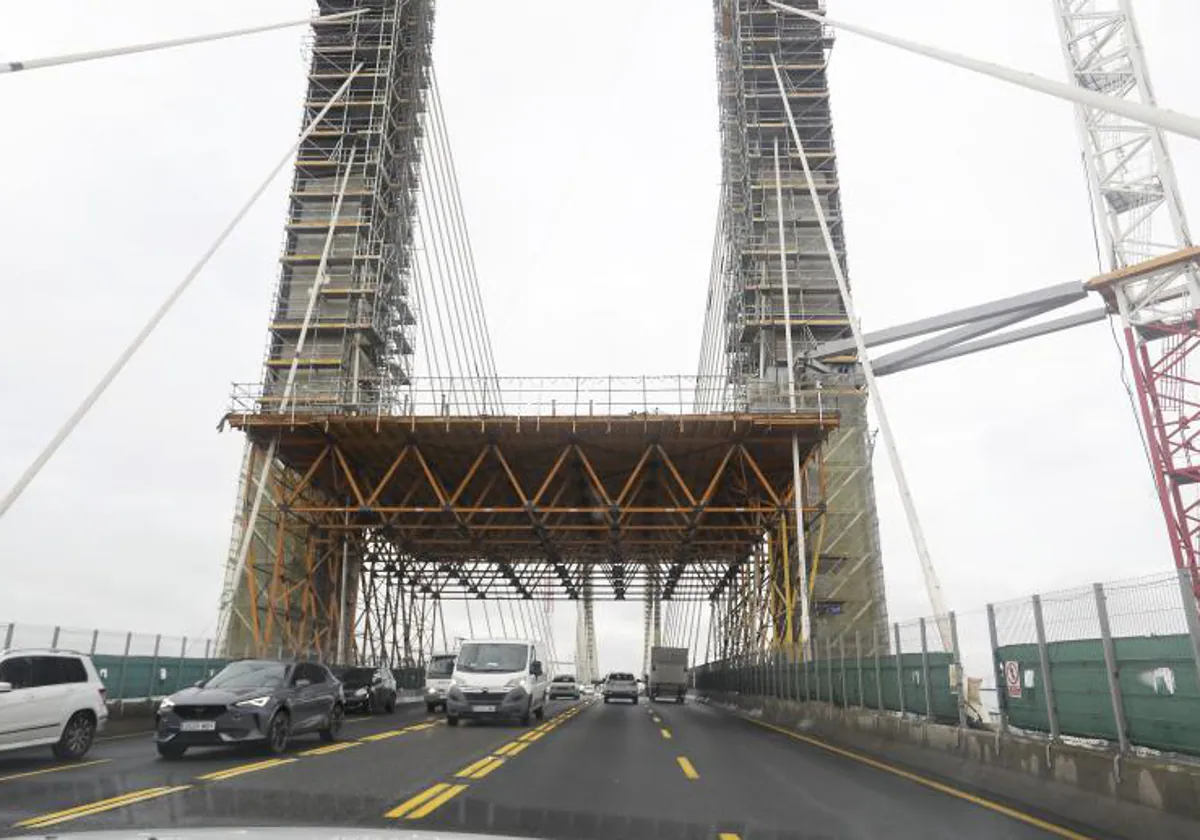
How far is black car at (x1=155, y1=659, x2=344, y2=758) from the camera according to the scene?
41.9 feet

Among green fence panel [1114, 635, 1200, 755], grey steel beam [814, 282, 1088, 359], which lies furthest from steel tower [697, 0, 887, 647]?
green fence panel [1114, 635, 1200, 755]

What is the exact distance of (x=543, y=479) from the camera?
3572 cm

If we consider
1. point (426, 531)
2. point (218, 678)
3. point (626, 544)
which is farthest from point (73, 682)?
point (626, 544)

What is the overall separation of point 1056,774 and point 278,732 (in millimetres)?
11166

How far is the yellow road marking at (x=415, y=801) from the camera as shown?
25.5 ft

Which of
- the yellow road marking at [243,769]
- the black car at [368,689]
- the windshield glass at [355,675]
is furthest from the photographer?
the black car at [368,689]

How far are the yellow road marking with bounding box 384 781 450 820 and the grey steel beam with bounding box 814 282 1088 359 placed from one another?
30.0m

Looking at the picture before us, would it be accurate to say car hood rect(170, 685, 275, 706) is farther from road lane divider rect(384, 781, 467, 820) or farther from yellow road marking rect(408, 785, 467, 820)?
yellow road marking rect(408, 785, 467, 820)

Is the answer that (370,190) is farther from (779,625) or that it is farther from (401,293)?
(779,625)

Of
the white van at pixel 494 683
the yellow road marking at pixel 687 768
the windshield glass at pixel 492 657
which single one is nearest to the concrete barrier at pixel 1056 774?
the yellow road marking at pixel 687 768

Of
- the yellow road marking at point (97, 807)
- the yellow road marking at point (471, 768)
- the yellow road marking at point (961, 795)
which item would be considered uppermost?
the yellow road marking at point (97, 807)

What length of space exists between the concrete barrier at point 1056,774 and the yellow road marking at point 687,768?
336 cm

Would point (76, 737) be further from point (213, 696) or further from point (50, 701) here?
point (213, 696)

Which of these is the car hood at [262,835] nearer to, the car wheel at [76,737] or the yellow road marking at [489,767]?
the yellow road marking at [489,767]
